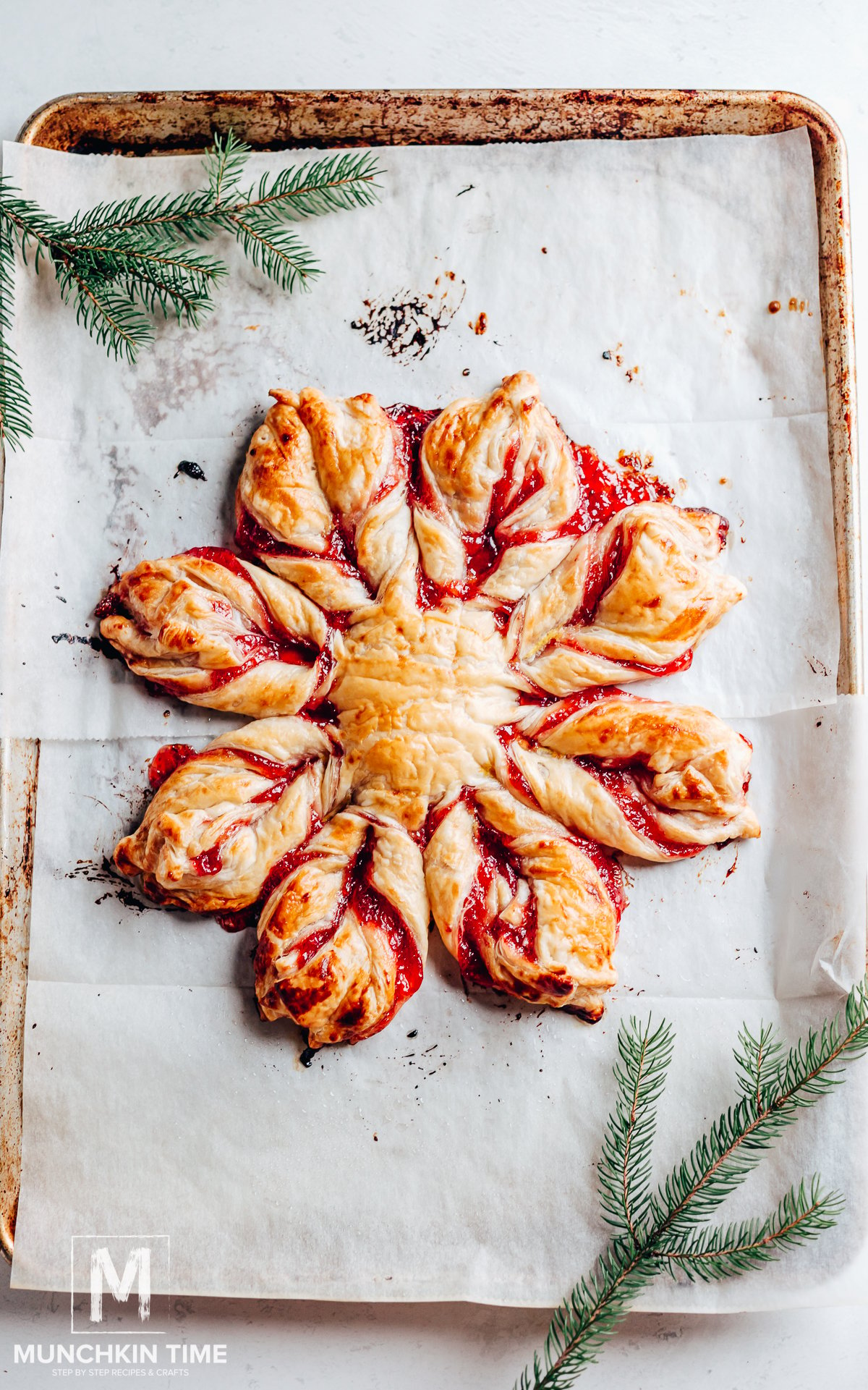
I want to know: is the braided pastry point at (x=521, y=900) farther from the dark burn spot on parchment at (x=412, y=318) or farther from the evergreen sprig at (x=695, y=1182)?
the dark burn spot on parchment at (x=412, y=318)

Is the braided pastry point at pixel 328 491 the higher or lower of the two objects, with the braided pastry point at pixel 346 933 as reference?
higher

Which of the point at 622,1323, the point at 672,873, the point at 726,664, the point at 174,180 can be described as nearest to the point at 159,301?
the point at 174,180

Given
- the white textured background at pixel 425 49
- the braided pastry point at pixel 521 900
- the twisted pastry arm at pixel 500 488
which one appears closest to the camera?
the braided pastry point at pixel 521 900

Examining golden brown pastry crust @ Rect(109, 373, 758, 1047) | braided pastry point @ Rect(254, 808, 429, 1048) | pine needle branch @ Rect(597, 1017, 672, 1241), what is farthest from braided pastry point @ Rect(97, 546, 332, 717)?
pine needle branch @ Rect(597, 1017, 672, 1241)

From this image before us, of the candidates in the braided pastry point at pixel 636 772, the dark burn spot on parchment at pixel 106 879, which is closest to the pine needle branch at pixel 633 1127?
the braided pastry point at pixel 636 772

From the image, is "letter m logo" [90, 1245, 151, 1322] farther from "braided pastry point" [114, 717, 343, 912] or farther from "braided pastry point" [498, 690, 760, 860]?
"braided pastry point" [498, 690, 760, 860]

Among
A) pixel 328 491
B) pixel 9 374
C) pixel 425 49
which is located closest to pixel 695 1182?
pixel 328 491

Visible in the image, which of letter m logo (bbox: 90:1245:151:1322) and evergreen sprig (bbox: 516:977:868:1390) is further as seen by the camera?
letter m logo (bbox: 90:1245:151:1322)

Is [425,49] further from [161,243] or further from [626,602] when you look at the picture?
[626,602]
